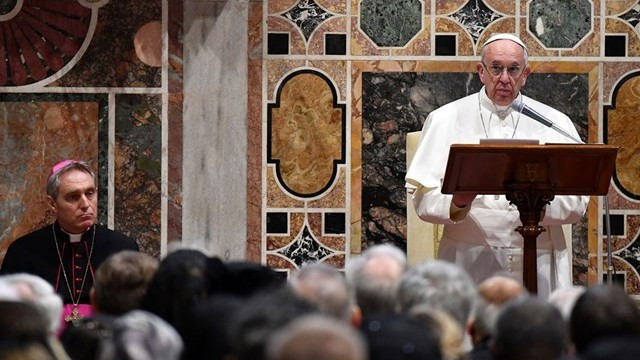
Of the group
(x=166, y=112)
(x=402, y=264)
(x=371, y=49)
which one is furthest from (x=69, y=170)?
(x=402, y=264)

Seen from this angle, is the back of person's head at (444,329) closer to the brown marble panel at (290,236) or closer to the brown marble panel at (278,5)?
the brown marble panel at (290,236)

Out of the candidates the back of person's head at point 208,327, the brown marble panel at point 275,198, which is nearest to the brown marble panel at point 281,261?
the brown marble panel at point 275,198

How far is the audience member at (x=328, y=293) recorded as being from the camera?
4543 mm

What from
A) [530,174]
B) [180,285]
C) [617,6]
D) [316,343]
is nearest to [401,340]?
[316,343]

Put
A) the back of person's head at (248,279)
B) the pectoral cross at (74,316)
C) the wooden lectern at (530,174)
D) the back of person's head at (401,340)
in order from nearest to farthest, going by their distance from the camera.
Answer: the back of person's head at (401,340) < the back of person's head at (248,279) < the wooden lectern at (530,174) < the pectoral cross at (74,316)

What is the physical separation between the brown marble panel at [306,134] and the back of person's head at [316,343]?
6314 mm

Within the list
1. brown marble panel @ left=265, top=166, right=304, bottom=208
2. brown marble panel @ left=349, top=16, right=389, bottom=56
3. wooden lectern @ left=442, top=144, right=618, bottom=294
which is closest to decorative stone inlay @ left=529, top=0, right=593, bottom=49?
brown marble panel @ left=349, top=16, right=389, bottom=56

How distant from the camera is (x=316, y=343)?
11.7 ft

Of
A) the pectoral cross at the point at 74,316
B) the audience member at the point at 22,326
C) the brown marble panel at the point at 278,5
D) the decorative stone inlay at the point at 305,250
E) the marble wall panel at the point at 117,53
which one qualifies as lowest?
the pectoral cross at the point at 74,316

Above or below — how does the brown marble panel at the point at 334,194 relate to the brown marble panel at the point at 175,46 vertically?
below

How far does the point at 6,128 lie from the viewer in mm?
9930

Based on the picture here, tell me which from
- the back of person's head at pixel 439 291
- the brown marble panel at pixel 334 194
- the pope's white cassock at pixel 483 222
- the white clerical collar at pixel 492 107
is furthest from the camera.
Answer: the brown marble panel at pixel 334 194

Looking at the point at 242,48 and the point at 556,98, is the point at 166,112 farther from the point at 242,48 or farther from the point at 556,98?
the point at 556,98

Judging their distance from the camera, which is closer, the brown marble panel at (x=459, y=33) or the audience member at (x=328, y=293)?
the audience member at (x=328, y=293)
